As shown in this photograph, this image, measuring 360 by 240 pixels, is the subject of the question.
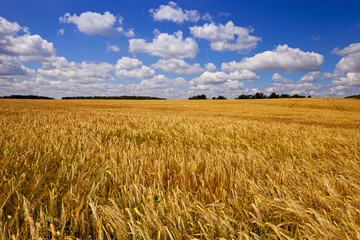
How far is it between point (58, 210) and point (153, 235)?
2.22 ft

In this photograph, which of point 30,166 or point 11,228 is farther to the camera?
point 30,166

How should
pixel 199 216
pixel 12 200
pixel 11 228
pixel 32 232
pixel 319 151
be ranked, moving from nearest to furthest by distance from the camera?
1. pixel 32 232
2. pixel 11 228
3. pixel 199 216
4. pixel 12 200
5. pixel 319 151

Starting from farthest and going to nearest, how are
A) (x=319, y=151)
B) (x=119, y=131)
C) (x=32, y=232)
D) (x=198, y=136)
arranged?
(x=119, y=131) → (x=198, y=136) → (x=319, y=151) → (x=32, y=232)

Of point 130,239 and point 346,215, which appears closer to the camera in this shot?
point 130,239

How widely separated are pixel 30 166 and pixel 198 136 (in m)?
2.93

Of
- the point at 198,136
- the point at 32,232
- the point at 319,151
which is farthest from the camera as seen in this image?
the point at 198,136

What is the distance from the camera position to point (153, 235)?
102 cm

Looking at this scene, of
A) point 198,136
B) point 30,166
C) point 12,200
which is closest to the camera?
point 12,200

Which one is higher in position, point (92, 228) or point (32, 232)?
point (32, 232)

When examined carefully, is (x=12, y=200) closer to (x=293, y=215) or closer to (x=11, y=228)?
(x=11, y=228)

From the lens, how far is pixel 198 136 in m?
4.17

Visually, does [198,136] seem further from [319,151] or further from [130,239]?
[130,239]

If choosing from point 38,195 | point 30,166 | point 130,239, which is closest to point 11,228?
point 38,195

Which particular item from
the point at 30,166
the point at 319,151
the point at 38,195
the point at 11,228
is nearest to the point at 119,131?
the point at 30,166
